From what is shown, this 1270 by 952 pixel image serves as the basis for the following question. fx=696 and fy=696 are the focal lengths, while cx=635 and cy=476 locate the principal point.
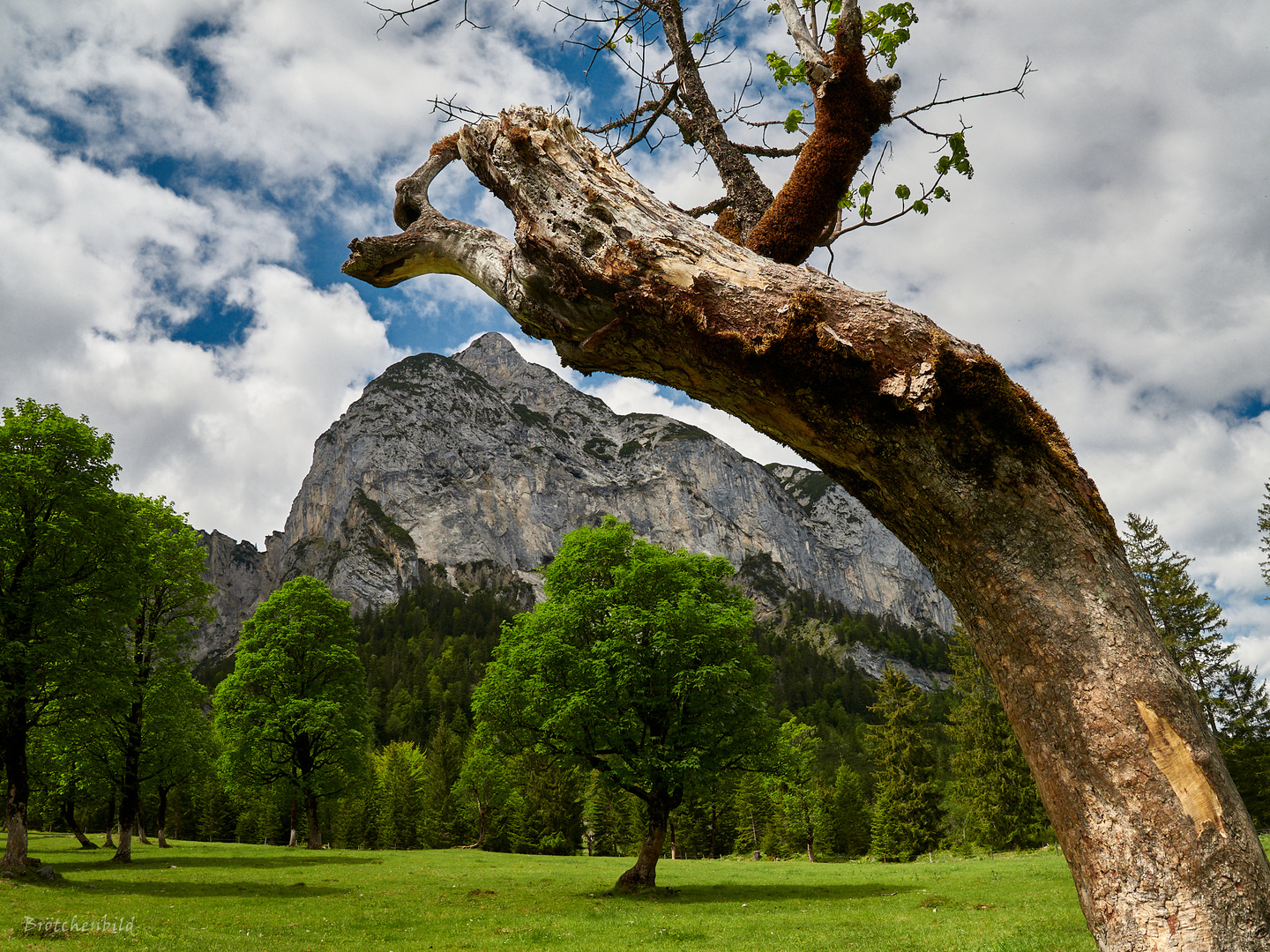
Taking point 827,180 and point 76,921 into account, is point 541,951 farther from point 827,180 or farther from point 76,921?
point 827,180

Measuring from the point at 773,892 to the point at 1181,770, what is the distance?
2272 centimetres

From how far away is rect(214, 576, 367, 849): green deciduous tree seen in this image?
106 ft

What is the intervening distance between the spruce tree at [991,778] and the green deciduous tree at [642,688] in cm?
2674

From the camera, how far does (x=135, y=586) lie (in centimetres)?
2114

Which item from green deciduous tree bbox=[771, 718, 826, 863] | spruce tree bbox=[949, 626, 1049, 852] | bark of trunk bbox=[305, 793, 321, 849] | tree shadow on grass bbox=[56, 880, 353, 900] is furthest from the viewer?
green deciduous tree bbox=[771, 718, 826, 863]

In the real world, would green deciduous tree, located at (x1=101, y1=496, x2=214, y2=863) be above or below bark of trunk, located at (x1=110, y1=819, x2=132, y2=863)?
above

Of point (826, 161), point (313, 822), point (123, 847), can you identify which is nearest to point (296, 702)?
point (123, 847)

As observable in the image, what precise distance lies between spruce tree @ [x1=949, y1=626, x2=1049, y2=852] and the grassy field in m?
18.4

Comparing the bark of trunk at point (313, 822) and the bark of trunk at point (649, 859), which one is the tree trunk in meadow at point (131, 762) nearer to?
the bark of trunk at point (313, 822)

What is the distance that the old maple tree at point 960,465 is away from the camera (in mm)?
2340

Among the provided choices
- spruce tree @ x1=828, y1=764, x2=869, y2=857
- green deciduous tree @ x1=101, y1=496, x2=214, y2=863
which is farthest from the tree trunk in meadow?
spruce tree @ x1=828, y1=764, x2=869, y2=857

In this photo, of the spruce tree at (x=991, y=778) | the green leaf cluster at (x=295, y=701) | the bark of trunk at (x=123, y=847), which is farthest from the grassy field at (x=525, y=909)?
the spruce tree at (x=991, y=778)

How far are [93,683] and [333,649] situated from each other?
15.3 meters

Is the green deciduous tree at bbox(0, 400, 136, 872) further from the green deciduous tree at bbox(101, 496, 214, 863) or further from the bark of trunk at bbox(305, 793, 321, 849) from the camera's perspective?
the bark of trunk at bbox(305, 793, 321, 849)
